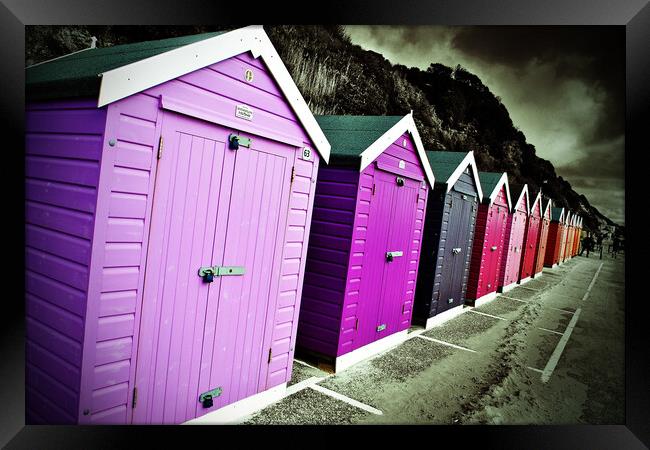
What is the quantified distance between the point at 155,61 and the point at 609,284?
22.8m

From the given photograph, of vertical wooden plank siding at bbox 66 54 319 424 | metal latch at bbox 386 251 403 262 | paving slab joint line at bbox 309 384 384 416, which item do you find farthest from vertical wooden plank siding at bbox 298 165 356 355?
vertical wooden plank siding at bbox 66 54 319 424

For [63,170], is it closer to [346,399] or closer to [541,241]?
[346,399]

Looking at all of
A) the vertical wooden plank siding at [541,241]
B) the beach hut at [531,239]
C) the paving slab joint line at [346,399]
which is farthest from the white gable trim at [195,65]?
the vertical wooden plank siding at [541,241]

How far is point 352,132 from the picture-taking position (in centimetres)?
607

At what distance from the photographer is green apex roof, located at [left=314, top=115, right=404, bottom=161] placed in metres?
5.59

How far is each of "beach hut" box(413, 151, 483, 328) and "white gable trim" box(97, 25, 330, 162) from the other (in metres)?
4.64

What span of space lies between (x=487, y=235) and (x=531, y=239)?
21.7ft

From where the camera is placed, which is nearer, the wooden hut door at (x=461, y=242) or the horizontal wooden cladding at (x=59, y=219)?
the horizontal wooden cladding at (x=59, y=219)

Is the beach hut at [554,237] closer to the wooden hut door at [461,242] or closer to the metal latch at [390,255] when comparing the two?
the wooden hut door at [461,242]

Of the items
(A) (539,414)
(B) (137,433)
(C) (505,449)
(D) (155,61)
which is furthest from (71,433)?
(A) (539,414)

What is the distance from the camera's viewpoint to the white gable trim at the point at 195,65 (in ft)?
8.95

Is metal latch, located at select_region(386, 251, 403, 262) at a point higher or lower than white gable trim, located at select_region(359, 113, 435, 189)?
lower

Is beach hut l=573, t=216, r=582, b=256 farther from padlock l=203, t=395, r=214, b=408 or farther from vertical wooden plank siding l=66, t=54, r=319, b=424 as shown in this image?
vertical wooden plank siding l=66, t=54, r=319, b=424

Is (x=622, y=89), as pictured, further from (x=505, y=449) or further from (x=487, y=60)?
(x=505, y=449)
